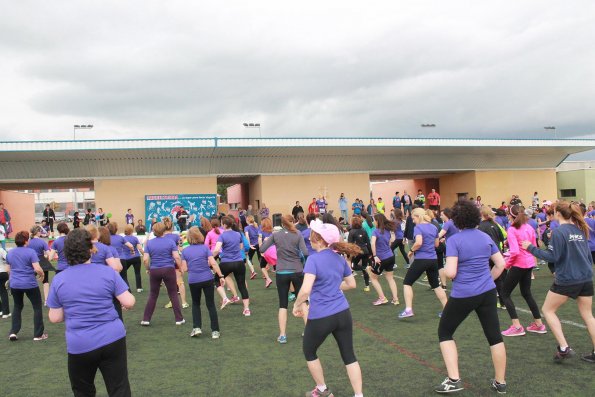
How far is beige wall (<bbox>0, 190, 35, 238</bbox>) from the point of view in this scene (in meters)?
31.5

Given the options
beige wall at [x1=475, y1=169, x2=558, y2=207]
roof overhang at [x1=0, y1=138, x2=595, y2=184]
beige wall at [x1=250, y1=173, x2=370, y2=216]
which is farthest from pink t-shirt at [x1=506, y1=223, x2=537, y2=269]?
beige wall at [x1=475, y1=169, x2=558, y2=207]

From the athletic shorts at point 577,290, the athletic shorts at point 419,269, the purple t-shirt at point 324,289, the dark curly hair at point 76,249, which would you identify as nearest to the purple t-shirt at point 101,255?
the dark curly hair at point 76,249

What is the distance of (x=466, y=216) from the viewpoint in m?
4.64

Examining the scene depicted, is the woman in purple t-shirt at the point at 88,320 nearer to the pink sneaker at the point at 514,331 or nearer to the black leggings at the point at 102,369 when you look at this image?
the black leggings at the point at 102,369

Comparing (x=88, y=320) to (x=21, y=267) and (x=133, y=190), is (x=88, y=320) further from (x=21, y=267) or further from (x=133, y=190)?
(x=133, y=190)

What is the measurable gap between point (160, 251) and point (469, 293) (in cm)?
509

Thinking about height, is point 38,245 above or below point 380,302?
above

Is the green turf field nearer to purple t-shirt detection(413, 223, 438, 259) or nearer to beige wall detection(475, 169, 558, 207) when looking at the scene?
purple t-shirt detection(413, 223, 438, 259)

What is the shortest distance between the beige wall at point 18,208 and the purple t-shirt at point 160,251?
90.0 ft

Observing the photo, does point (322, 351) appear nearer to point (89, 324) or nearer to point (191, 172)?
point (89, 324)

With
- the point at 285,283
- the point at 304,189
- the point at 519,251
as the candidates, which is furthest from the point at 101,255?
the point at 304,189

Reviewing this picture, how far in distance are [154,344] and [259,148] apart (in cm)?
2109

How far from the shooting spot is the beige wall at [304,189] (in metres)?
29.4

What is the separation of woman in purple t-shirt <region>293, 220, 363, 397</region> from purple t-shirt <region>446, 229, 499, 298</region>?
1.02m
